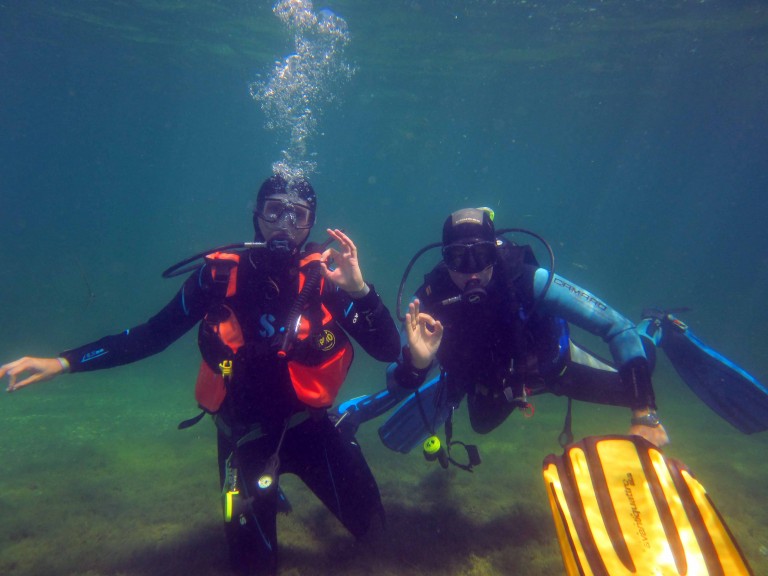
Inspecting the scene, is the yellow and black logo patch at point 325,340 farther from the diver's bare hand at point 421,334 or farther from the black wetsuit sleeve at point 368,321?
the diver's bare hand at point 421,334

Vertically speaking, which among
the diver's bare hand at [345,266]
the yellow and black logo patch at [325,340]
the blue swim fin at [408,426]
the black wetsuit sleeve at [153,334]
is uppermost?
the diver's bare hand at [345,266]

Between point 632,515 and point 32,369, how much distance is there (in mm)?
4292

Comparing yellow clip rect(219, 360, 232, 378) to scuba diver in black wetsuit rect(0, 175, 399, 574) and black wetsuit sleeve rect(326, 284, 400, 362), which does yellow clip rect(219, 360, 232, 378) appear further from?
black wetsuit sleeve rect(326, 284, 400, 362)

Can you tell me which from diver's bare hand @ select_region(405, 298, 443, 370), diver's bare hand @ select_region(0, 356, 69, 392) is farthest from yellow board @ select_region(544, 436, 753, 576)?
diver's bare hand @ select_region(0, 356, 69, 392)

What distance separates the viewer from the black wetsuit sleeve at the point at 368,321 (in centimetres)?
377

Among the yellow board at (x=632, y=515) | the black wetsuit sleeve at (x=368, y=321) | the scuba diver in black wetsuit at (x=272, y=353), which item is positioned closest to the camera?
the yellow board at (x=632, y=515)

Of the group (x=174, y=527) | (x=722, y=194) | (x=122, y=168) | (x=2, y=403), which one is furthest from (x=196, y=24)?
(x=122, y=168)

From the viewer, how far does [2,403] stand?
10.3 metres

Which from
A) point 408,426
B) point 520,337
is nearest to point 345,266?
point 520,337

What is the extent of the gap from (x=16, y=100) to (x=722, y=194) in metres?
103

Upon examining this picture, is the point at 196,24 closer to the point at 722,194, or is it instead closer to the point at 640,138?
the point at 640,138

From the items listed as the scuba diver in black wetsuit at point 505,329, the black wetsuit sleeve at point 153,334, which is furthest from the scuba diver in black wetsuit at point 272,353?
the scuba diver in black wetsuit at point 505,329

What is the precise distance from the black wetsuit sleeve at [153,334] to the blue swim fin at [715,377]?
537cm

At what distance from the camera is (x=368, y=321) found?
12.4 ft
